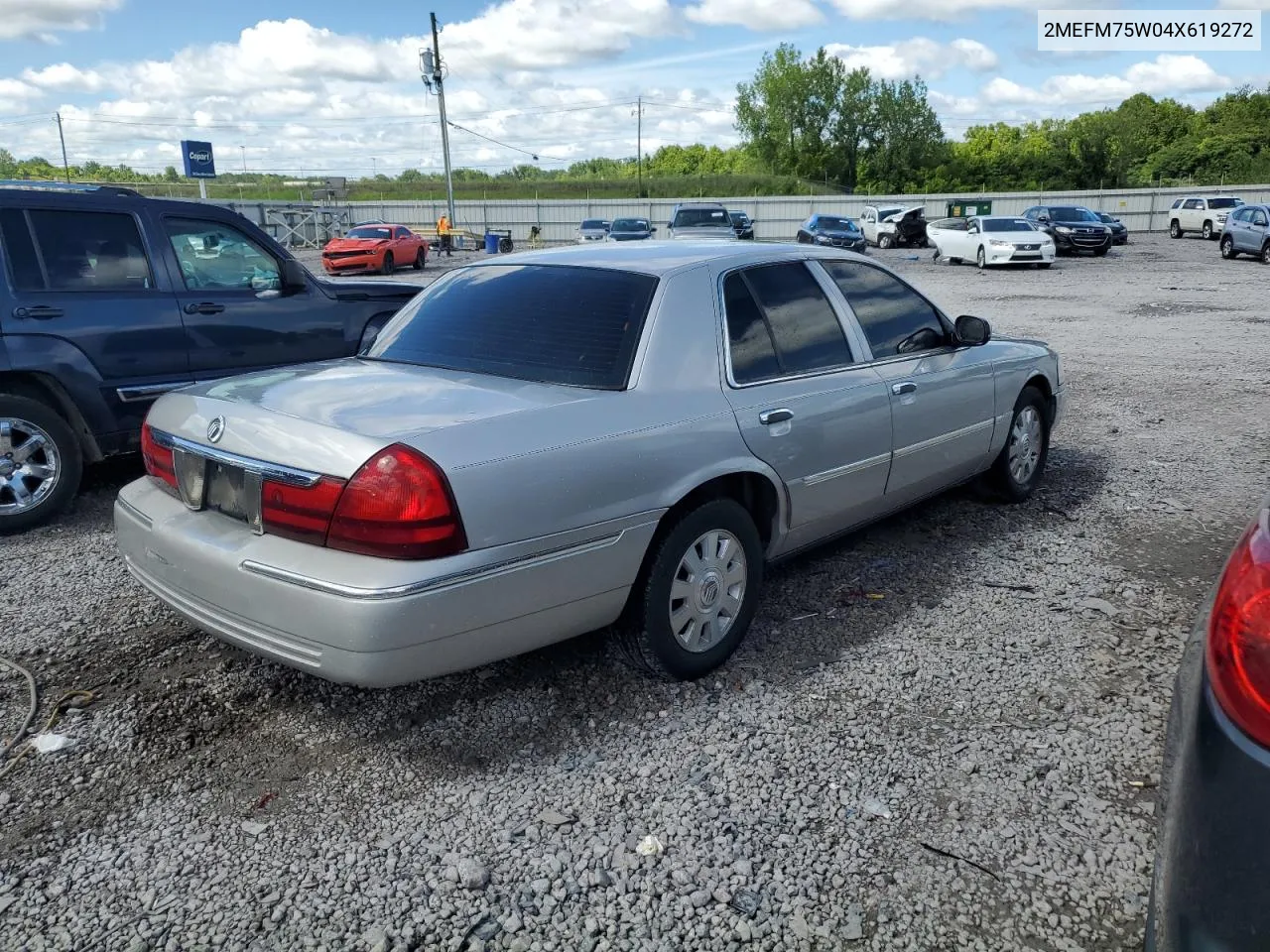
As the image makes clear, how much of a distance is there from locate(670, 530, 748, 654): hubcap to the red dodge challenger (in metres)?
27.4

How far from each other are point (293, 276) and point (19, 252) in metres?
1.58

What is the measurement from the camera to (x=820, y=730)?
333 cm

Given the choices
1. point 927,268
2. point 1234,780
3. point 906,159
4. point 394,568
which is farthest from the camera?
point 906,159

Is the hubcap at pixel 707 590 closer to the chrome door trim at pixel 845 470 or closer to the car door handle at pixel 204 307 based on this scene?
the chrome door trim at pixel 845 470

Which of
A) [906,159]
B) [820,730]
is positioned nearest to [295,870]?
[820,730]

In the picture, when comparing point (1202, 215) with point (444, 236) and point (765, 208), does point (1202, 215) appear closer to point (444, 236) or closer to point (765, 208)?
point (765, 208)

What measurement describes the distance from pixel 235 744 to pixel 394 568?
1.01 meters

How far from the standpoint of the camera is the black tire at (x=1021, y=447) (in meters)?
5.56

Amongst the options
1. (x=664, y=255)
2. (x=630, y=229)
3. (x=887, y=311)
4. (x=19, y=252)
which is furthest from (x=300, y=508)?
(x=630, y=229)

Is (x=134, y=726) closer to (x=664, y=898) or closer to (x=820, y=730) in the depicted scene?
(x=664, y=898)

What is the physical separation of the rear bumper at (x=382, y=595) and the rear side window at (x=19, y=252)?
115 inches

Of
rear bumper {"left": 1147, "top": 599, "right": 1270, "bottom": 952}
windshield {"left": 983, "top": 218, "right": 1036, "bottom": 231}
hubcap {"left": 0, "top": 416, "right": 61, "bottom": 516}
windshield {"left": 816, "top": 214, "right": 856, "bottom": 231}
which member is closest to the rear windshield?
rear bumper {"left": 1147, "top": 599, "right": 1270, "bottom": 952}

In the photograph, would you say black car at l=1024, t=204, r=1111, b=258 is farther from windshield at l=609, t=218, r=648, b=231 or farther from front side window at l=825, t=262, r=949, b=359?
front side window at l=825, t=262, r=949, b=359

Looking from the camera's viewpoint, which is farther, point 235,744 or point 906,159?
point 906,159
